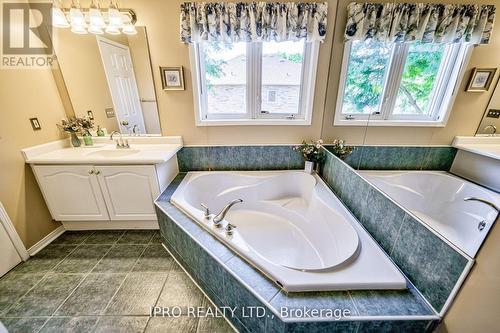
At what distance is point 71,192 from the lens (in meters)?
1.89

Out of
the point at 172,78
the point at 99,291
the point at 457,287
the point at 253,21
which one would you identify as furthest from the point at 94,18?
the point at 457,287

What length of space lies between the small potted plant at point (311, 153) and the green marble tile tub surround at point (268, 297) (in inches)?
55.5

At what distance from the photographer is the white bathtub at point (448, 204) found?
78 centimetres

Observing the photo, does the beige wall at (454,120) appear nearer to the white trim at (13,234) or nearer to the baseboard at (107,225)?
the baseboard at (107,225)

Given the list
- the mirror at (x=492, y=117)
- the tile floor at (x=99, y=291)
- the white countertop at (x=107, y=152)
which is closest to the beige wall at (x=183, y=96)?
the white countertop at (x=107, y=152)

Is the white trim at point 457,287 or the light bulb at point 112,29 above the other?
the light bulb at point 112,29

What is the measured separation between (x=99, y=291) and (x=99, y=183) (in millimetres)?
947

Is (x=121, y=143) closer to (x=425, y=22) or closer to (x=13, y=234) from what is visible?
(x=13, y=234)

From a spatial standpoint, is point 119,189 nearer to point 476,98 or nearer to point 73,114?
point 73,114

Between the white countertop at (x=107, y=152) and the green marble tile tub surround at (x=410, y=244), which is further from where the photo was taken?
the white countertop at (x=107, y=152)

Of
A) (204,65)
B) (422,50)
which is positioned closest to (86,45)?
(204,65)

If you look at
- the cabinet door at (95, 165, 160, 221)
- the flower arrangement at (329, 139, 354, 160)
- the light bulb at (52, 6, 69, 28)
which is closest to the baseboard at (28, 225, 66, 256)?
the cabinet door at (95, 165, 160, 221)

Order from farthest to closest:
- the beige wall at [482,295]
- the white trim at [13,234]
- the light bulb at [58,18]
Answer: the light bulb at [58,18]
the white trim at [13,234]
the beige wall at [482,295]

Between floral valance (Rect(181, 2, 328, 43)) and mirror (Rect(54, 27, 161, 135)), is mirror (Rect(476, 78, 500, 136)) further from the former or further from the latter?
mirror (Rect(54, 27, 161, 135))
